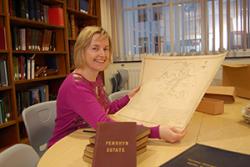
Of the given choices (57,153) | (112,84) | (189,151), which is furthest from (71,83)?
(112,84)

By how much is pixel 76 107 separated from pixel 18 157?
0.33 m

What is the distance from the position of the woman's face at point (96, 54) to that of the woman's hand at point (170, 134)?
56 centimetres

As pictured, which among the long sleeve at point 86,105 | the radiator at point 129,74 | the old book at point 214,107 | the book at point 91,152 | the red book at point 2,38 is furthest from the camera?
the radiator at point 129,74

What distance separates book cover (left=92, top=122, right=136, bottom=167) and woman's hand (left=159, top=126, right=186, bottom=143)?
0.22m

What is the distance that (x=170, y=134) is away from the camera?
0.93m

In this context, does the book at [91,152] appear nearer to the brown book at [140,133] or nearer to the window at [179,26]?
the brown book at [140,133]

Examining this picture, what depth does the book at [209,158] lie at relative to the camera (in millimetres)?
726

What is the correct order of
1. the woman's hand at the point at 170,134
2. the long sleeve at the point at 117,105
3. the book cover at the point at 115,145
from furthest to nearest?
the long sleeve at the point at 117,105, the woman's hand at the point at 170,134, the book cover at the point at 115,145

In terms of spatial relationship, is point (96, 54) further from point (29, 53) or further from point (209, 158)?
point (29, 53)

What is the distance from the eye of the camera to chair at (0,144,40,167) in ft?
2.85

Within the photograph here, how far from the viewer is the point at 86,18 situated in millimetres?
4098

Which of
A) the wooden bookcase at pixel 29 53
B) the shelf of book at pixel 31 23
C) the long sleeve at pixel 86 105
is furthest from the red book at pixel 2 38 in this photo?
the long sleeve at pixel 86 105

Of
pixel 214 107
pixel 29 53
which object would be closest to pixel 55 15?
pixel 29 53

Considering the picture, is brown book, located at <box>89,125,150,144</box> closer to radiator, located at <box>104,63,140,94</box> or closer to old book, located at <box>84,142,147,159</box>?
old book, located at <box>84,142,147,159</box>
